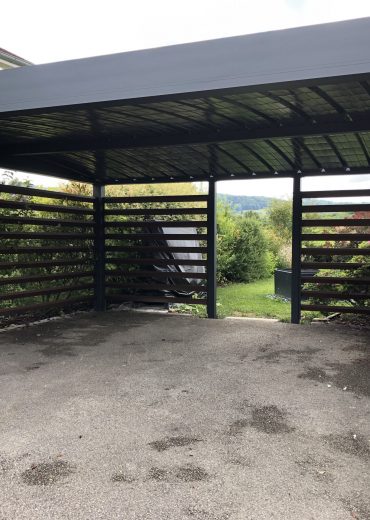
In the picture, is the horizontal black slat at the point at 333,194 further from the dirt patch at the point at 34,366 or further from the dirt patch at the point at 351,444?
the dirt patch at the point at 34,366

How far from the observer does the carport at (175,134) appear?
3.31 m

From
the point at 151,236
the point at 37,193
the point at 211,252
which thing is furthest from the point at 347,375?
the point at 37,193

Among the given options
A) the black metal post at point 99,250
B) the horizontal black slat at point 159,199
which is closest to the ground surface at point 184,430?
the black metal post at point 99,250

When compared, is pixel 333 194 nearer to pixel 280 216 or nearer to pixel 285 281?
pixel 285 281

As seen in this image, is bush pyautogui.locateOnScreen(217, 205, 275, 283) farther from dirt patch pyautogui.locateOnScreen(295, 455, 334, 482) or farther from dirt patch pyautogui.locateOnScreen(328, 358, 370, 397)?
dirt patch pyautogui.locateOnScreen(295, 455, 334, 482)

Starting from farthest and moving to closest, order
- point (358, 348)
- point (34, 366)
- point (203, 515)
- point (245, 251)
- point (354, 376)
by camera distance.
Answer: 1. point (245, 251)
2. point (358, 348)
3. point (34, 366)
4. point (354, 376)
5. point (203, 515)

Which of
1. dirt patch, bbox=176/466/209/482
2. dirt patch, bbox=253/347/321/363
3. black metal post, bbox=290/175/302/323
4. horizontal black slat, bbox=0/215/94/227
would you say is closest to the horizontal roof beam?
horizontal black slat, bbox=0/215/94/227

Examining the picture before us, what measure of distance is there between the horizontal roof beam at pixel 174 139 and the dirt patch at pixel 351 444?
312 centimetres

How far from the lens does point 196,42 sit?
347cm

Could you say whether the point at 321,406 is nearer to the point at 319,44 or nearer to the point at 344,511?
the point at 344,511

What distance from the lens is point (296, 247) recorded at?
749 centimetres

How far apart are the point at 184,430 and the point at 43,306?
4768 mm

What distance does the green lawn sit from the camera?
345 inches

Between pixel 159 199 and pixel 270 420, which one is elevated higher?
pixel 159 199
